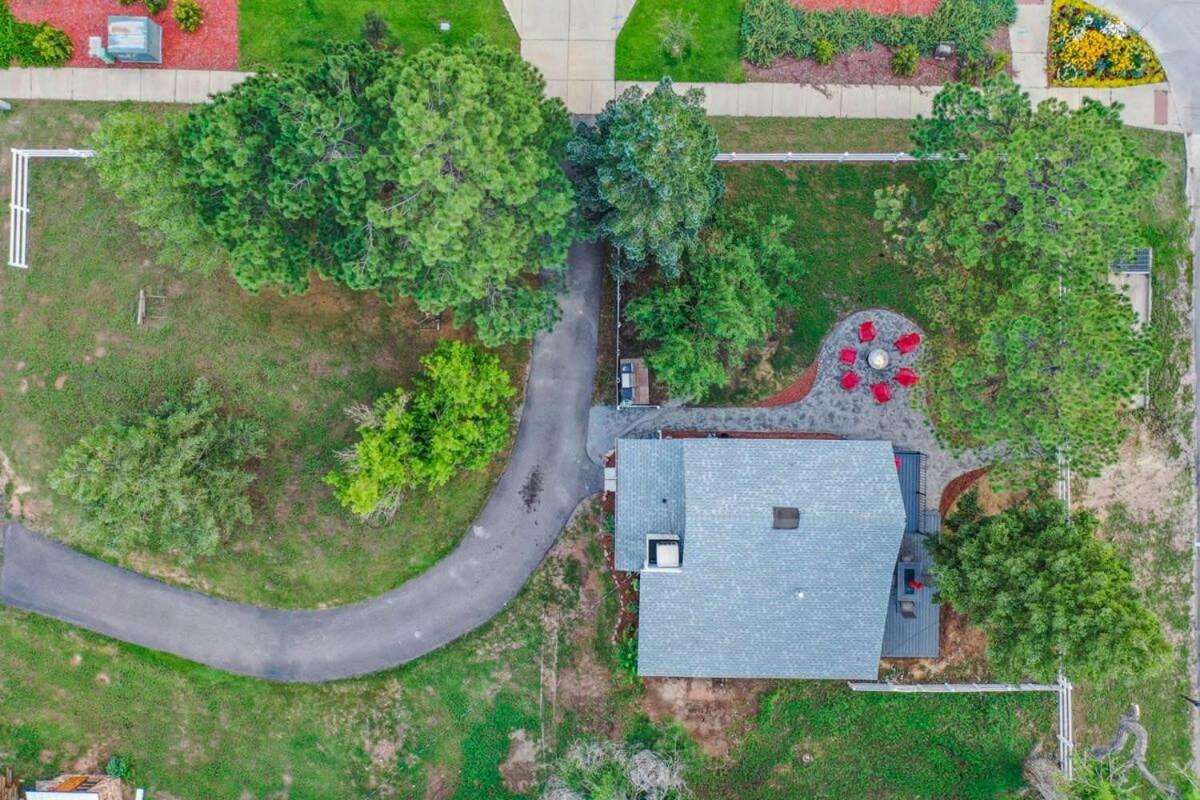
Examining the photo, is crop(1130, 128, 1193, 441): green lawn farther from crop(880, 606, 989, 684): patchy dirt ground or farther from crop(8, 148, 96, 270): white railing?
crop(8, 148, 96, 270): white railing

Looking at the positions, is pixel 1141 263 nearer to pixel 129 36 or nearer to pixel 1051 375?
pixel 1051 375

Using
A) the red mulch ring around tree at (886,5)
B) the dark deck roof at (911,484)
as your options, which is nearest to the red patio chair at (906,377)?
the dark deck roof at (911,484)

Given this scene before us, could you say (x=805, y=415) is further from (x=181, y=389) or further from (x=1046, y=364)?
(x=181, y=389)

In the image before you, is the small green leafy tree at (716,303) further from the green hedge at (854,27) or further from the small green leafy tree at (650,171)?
the green hedge at (854,27)

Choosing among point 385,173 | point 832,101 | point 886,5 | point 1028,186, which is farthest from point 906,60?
point 385,173

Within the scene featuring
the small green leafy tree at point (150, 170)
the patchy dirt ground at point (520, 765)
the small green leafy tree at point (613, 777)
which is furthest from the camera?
the patchy dirt ground at point (520, 765)

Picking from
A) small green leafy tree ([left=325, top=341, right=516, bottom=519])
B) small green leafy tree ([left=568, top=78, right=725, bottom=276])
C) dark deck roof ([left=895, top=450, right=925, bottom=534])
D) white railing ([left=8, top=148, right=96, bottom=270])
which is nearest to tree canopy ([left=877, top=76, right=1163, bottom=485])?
dark deck roof ([left=895, top=450, right=925, bottom=534])
